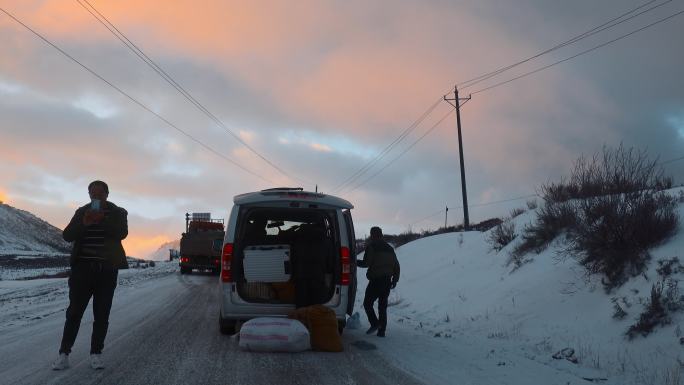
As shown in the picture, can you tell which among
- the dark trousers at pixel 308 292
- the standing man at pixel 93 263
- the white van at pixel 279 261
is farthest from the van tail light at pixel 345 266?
the standing man at pixel 93 263

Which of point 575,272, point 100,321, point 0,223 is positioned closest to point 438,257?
point 575,272

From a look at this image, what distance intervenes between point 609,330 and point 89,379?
6.57 m

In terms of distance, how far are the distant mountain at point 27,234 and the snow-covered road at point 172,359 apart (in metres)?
101

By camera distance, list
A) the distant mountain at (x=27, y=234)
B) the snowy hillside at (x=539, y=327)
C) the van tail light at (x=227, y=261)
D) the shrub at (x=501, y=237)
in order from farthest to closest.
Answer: the distant mountain at (x=27, y=234), the shrub at (x=501, y=237), the van tail light at (x=227, y=261), the snowy hillside at (x=539, y=327)

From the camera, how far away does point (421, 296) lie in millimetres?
14641

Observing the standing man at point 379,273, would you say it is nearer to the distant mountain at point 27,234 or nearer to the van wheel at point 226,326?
the van wheel at point 226,326

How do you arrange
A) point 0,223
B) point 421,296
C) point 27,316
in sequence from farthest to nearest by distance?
1. point 0,223
2. point 421,296
3. point 27,316

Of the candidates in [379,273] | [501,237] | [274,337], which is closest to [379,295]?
[379,273]

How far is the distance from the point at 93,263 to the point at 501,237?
12.5 meters

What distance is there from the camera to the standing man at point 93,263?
19.2 feet

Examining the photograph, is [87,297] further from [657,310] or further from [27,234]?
[27,234]

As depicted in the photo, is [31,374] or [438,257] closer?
[31,374]

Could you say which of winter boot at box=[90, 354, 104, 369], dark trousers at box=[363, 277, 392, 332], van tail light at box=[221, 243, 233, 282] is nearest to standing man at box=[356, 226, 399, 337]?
dark trousers at box=[363, 277, 392, 332]

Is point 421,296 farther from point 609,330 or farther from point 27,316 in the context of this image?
point 27,316
